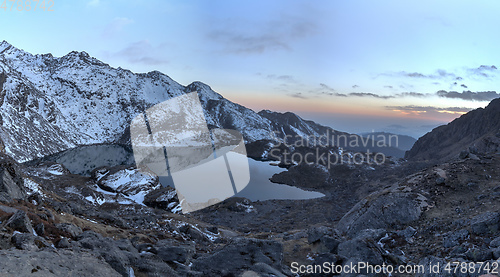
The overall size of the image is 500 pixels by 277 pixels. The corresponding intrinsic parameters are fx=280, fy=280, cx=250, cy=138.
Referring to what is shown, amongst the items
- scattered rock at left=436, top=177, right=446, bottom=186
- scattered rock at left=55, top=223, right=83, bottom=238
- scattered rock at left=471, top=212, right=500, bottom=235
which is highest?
scattered rock at left=436, top=177, right=446, bottom=186

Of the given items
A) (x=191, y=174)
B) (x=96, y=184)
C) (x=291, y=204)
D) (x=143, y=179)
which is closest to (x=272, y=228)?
(x=291, y=204)

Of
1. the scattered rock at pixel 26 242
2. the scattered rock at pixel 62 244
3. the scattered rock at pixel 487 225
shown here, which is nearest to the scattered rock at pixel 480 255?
the scattered rock at pixel 487 225

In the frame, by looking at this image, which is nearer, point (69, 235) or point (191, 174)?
point (69, 235)

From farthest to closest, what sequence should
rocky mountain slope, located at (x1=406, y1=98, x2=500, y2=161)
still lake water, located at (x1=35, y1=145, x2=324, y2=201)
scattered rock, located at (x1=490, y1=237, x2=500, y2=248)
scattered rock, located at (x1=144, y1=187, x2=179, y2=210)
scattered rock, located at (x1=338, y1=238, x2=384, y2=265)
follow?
rocky mountain slope, located at (x1=406, y1=98, x2=500, y2=161)
still lake water, located at (x1=35, y1=145, x2=324, y2=201)
scattered rock, located at (x1=144, y1=187, x2=179, y2=210)
scattered rock, located at (x1=338, y1=238, x2=384, y2=265)
scattered rock, located at (x1=490, y1=237, x2=500, y2=248)

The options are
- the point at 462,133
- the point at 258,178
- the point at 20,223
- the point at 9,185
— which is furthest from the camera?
the point at 462,133

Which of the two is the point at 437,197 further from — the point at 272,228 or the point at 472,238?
the point at 272,228

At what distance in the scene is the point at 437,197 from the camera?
109ft

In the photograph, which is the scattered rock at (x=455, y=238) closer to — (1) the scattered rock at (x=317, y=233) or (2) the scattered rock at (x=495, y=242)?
(2) the scattered rock at (x=495, y=242)

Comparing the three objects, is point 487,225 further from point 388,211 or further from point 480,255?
point 388,211

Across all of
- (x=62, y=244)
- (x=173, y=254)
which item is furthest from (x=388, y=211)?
(x=62, y=244)

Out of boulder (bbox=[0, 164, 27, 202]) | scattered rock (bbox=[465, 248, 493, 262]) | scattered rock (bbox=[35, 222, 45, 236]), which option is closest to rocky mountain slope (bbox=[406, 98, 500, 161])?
scattered rock (bbox=[465, 248, 493, 262])

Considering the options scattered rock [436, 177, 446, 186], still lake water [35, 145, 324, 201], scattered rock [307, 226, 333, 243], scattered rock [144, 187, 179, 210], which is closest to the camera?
scattered rock [307, 226, 333, 243]

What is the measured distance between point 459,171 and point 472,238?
2123cm

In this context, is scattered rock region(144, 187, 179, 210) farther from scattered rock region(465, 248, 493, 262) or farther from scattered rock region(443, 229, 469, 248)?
scattered rock region(465, 248, 493, 262)
